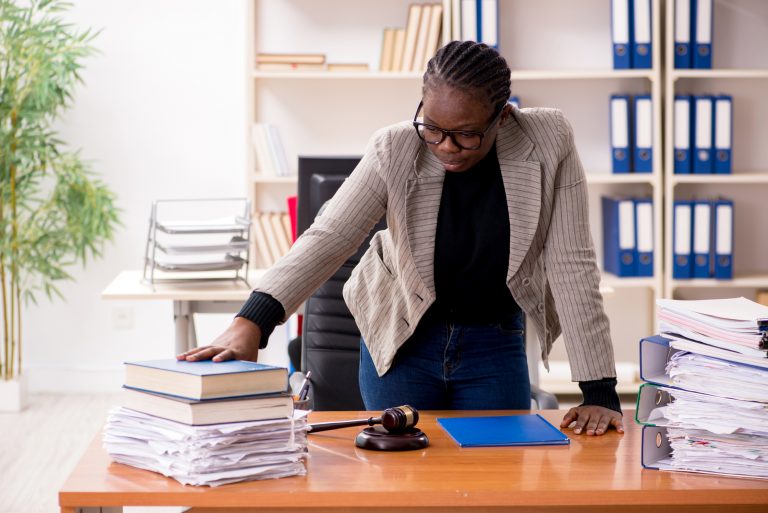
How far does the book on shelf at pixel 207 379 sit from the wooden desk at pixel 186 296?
1611mm

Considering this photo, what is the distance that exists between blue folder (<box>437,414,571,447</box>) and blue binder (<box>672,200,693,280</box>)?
9.16 ft

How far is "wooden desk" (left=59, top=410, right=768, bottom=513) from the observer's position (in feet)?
4.33

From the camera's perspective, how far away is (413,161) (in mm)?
1766

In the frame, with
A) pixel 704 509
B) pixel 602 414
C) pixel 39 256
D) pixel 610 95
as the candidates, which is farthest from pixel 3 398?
pixel 704 509

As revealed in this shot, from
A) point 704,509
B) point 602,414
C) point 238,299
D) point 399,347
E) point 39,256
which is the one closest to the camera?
point 704,509

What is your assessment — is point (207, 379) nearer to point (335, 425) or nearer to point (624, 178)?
point (335, 425)

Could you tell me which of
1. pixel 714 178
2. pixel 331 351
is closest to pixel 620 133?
pixel 714 178

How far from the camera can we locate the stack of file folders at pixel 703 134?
4.28m

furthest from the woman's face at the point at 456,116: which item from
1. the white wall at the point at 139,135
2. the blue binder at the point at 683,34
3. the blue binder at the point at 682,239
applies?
the white wall at the point at 139,135

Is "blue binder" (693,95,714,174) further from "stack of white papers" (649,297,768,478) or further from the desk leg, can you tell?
"stack of white papers" (649,297,768,478)

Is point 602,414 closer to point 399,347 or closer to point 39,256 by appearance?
point 399,347

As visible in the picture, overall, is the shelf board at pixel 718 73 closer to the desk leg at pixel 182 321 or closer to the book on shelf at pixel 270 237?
the book on shelf at pixel 270 237

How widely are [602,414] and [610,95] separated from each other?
2.96m

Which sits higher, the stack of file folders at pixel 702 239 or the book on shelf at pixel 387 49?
the book on shelf at pixel 387 49
